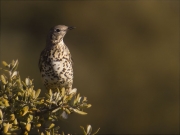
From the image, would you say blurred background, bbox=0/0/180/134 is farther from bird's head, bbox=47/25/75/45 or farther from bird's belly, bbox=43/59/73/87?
bird's belly, bbox=43/59/73/87

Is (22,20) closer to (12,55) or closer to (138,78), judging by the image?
(12,55)

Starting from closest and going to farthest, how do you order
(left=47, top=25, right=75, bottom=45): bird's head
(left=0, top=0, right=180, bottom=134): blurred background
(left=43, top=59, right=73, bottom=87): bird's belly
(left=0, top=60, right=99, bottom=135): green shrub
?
1. (left=0, top=60, right=99, bottom=135): green shrub
2. (left=43, top=59, right=73, bottom=87): bird's belly
3. (left=47, top=25, right=75, bottom=45): bird's head
4. (left=0, top=0, right=180, bottom=134): blurred background

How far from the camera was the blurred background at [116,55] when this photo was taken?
41.0ft

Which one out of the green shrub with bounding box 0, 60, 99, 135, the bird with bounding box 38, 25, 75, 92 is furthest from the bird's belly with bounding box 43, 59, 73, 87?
the green shrub with bounding box 0, 60, 99, 135

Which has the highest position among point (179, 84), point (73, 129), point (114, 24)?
point (114, 24)

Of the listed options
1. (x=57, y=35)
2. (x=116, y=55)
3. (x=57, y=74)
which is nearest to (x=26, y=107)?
(x=57, y=74)

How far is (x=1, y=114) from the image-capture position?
4328 mm

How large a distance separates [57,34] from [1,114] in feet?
8.42

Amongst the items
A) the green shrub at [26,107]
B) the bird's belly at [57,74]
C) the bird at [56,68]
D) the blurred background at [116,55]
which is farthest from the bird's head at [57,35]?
the blurred background at [116,55]

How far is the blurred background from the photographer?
1250 centimetres

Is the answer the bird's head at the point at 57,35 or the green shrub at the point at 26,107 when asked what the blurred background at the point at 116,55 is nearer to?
the bird's head at the point at 57,35

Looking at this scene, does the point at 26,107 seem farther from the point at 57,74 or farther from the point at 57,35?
the point at 57,35

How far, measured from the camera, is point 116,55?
1341cm

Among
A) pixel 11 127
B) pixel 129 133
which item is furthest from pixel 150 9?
pixel 11 127
